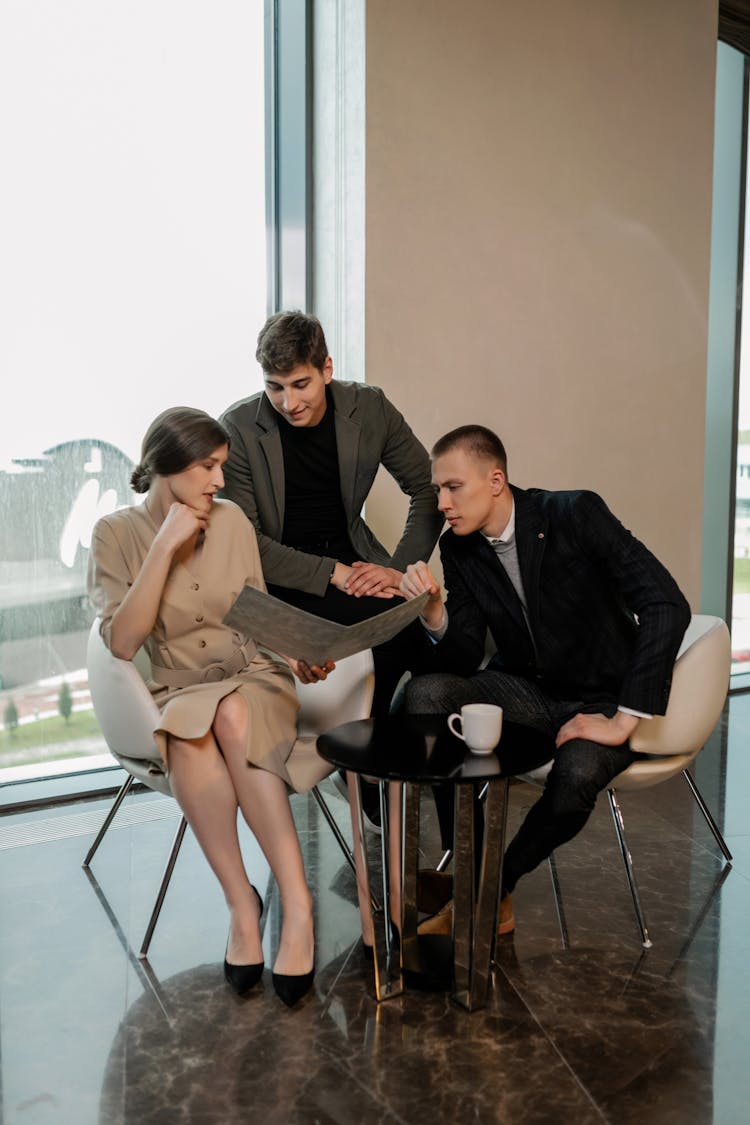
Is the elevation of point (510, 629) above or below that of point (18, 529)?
below

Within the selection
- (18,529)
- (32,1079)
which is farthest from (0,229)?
(32,1079)

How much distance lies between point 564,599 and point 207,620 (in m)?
0.87

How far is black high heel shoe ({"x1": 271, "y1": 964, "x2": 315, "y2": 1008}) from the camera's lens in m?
2.10

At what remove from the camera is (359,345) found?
11.4ft

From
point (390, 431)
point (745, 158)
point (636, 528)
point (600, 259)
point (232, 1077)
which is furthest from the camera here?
point (745, 158)

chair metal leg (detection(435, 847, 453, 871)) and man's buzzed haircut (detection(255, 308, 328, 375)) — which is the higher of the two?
man's buzzed haircut (detection(255, 308, 328, 375))

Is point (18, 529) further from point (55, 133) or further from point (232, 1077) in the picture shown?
point (232, 1077)

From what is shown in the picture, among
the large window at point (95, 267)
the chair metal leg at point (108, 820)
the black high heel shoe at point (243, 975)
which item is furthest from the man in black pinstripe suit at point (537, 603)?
the large window at point (95, 267)

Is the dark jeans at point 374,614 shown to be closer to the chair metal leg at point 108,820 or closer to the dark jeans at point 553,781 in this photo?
the dark jeans at point 553,781

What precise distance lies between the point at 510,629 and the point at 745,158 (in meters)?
3.06

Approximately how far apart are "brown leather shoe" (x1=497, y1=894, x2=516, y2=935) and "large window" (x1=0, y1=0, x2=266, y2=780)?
5.63 ft

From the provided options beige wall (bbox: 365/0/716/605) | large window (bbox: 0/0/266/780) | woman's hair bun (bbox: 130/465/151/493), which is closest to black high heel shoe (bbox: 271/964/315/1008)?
woman's hair bun (bbox: 130/465/151/493)

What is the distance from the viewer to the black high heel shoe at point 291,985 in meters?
2.10

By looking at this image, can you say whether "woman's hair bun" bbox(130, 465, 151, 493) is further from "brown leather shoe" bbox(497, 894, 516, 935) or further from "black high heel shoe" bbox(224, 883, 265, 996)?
"brown leather shoe" bbox(497, 894, 516, 935)
